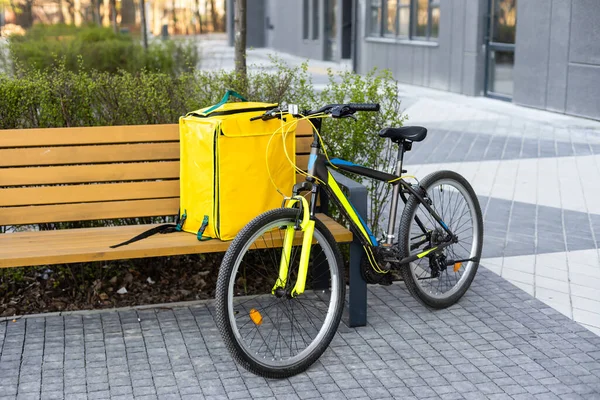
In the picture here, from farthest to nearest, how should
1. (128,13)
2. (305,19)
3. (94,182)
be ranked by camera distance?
(128,13)
(305,19)
(94,182)

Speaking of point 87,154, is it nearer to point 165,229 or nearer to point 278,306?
point 165,229

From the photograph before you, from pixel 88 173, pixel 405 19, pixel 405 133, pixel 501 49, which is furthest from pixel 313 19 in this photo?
pixel 405 133

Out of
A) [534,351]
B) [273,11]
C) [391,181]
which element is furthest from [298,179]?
[273,11]

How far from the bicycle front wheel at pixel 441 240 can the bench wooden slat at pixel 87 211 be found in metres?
1.31

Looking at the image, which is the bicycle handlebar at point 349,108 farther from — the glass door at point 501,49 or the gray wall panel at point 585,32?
the glass door at point 501,49

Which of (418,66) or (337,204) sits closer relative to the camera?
(337,204)

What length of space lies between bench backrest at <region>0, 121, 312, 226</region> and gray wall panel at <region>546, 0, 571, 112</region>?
9.06 meters

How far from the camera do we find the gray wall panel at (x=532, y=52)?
13.6 metres

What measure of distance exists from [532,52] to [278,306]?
33.8 feet

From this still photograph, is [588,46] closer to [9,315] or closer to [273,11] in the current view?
[9,315]

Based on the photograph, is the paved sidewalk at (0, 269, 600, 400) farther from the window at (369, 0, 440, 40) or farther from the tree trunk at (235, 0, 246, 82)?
the window at (369, 0, 440, 40)

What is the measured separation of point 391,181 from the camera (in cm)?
462

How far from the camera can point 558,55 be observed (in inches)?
519

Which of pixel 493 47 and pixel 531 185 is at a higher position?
pixel 493 47
